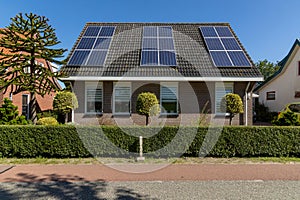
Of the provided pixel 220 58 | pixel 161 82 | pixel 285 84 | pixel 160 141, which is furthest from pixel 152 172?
pixel 285 84

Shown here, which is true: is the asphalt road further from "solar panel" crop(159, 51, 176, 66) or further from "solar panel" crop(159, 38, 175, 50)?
"solar panel" crop(159, 38, 175, 50)

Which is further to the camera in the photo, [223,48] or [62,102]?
[223,48]

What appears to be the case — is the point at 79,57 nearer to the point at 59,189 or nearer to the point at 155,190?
the point at 59,189

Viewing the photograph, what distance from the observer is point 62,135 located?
6500mm

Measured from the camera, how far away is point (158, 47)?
11211mm

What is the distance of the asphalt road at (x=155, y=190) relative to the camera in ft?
12.9

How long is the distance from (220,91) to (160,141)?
535cm

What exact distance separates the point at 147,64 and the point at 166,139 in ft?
15.6

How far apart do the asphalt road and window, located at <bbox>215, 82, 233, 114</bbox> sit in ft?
19.1

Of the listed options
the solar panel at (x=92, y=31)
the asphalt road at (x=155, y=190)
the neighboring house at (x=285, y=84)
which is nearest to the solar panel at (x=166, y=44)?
the solar panel at (x=92, y=31)

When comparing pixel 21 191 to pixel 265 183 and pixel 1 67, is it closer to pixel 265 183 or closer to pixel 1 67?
pixel 265 183

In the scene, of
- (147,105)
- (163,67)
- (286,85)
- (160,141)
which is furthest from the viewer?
(286,85)

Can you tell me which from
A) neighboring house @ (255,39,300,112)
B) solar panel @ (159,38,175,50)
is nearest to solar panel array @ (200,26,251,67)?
solar panel @ (159,38,175,50)

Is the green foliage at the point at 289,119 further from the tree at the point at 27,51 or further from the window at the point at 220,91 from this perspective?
the tree at the point at 27,51
